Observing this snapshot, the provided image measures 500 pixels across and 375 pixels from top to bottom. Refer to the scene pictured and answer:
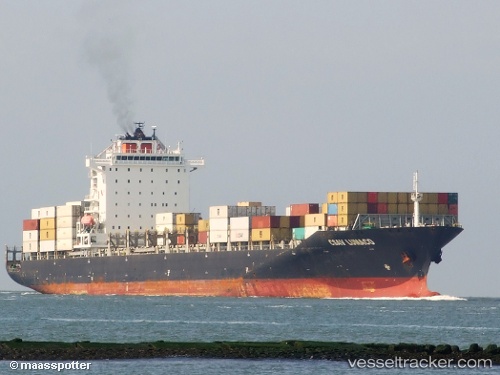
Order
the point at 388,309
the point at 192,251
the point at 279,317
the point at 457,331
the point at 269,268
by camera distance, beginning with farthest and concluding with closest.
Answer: the point at 192,251, the point at 269,268, the point at 388,309, the point at 279,317, the point at 457,331

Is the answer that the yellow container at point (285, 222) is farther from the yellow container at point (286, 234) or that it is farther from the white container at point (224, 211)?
the white container at point (224, 211)

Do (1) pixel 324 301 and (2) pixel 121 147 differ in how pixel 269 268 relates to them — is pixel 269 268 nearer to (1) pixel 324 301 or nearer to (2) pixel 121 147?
(1) pixel 324 301

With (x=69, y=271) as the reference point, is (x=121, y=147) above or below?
above

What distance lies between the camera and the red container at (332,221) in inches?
2802

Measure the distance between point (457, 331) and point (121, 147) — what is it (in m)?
46.2

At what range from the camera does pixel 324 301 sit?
233 ft

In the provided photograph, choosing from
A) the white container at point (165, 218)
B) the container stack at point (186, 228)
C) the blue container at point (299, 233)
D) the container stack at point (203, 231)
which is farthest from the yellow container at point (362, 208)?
the white container at point (165, 218)

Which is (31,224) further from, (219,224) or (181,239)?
(219,224)

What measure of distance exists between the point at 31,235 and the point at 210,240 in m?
22.6

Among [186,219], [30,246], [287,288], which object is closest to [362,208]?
[287,288]

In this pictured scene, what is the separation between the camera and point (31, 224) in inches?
3841

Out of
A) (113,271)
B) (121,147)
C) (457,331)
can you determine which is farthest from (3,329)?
(121,147)

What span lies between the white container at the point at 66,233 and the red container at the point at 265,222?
1971 cm

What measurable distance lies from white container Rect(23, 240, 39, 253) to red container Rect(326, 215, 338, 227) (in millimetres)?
30844
